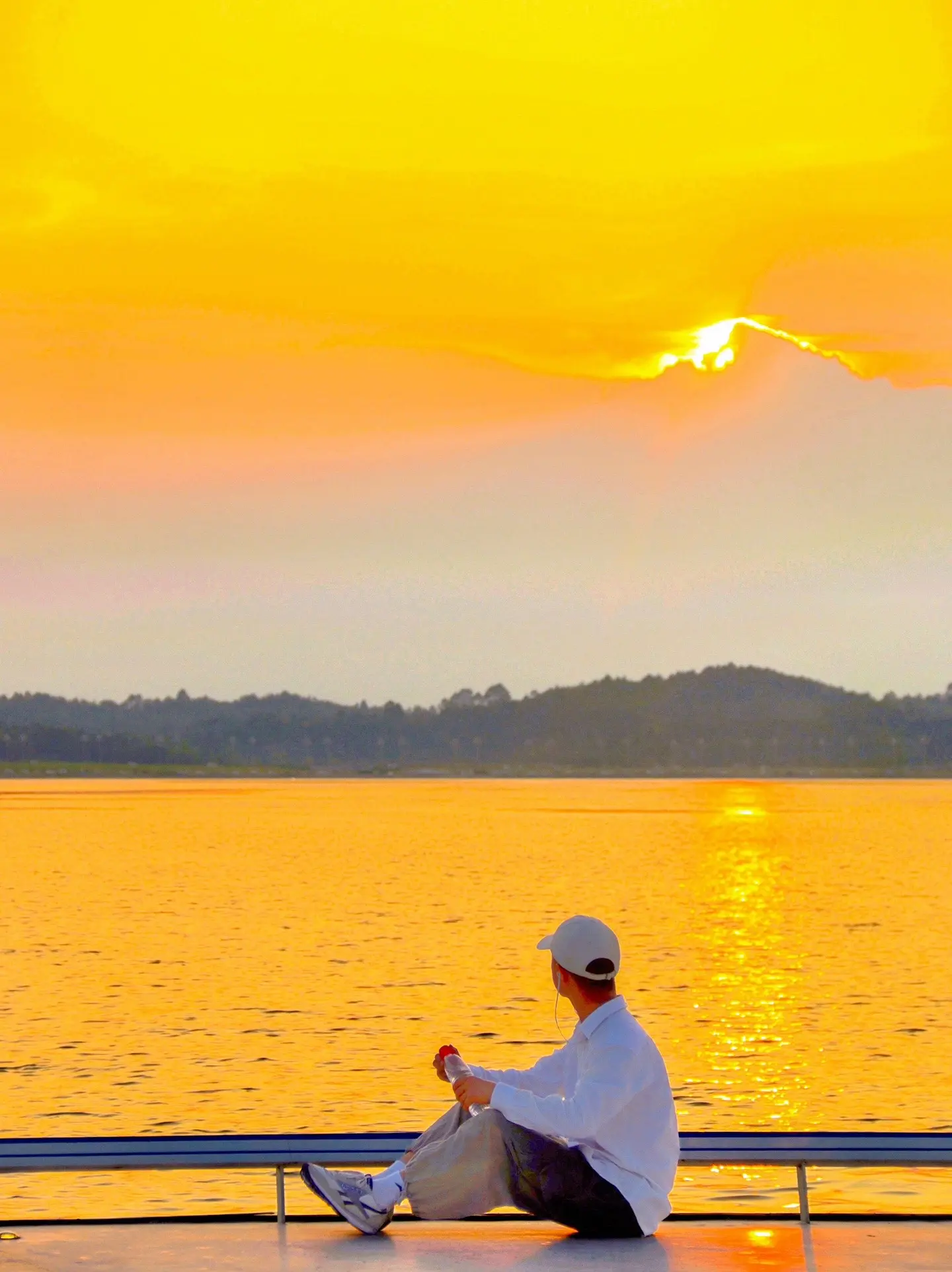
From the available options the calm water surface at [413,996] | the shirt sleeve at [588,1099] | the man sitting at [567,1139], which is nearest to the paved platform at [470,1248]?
the man sitting at [567,1139]

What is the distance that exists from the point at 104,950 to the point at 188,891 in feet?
79.5

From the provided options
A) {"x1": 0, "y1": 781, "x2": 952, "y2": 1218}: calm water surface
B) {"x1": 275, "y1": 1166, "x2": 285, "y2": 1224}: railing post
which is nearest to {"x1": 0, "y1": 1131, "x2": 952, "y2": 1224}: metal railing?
{"x1": 275, "y1": 1166, "x2": 285, "y2": 1224}: railing post

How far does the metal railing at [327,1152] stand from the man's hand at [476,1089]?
581 millimetres

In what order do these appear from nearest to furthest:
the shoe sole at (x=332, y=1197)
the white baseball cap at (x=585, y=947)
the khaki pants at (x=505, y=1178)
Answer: the white baseball cap at (x=585, y=947) → the khaki pants at (x=505, y=1178) → the shoe sole at (x=332, y=1197)

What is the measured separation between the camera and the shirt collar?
6215 mm

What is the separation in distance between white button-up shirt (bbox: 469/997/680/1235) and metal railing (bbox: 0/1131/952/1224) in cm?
32

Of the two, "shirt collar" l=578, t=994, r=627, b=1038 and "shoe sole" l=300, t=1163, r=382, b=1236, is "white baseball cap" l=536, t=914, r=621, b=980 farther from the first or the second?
"shoe sole" l=300, t=1163, r=382, b=1236

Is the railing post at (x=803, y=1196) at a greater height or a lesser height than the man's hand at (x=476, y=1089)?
lesser

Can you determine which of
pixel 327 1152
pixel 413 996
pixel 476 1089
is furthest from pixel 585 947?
pixel 413 996

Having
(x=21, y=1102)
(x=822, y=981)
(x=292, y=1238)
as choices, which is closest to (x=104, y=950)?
(x=822, y=981)

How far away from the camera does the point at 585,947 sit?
Result: 6.18m

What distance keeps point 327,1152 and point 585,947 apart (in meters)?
1.43

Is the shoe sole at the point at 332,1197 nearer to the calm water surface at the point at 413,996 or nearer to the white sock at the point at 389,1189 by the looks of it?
the white sock at the point at 389,1189

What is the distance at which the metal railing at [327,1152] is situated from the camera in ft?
22.1
